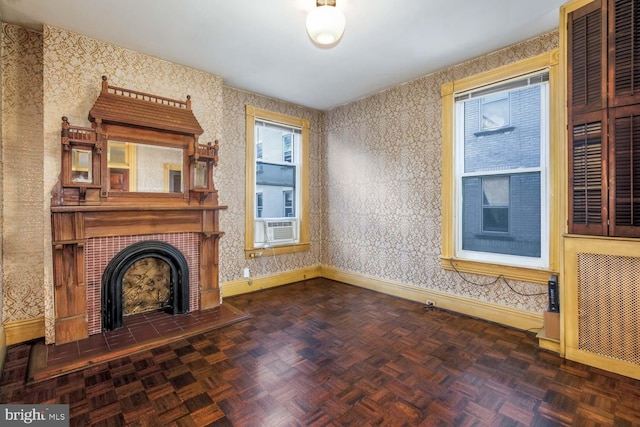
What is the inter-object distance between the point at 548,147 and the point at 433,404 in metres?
2.46

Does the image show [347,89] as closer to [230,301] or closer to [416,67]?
[416,67]

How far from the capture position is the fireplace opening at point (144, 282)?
9.49 ft

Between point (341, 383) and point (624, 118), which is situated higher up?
point (624, 118)

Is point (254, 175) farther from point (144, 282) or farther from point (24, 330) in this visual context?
point (24, 330)

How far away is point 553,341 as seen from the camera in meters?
2.49

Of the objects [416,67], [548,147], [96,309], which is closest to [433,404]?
[548,147]

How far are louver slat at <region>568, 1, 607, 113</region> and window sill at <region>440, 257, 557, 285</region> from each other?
145 centimetres

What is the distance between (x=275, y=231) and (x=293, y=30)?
2704 mm

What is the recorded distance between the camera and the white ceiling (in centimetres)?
239

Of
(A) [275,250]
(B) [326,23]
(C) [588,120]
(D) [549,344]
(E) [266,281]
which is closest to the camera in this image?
(B) [326,23]

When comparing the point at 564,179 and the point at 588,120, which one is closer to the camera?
the point at 588,120

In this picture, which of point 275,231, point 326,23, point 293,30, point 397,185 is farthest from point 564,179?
point 275,231

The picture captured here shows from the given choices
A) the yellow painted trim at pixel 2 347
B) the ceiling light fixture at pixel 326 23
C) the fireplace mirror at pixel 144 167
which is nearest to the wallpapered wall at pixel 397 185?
the ceiling light fixture at pixel 326 23

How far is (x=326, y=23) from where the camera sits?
201 cm
